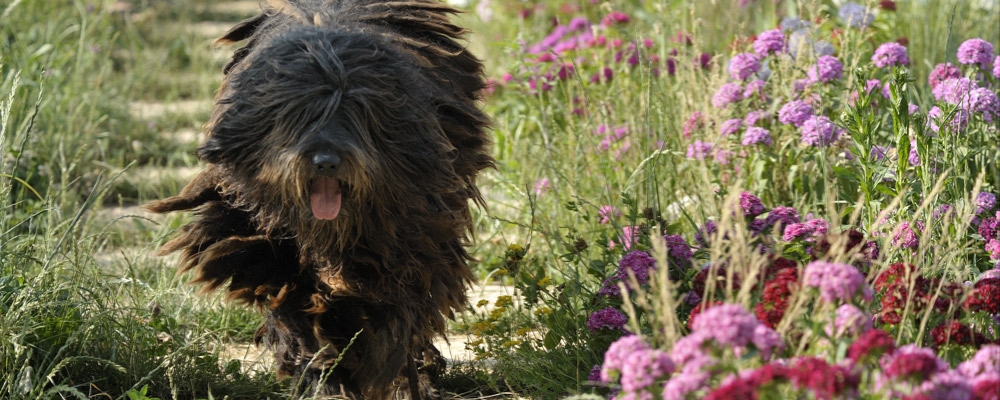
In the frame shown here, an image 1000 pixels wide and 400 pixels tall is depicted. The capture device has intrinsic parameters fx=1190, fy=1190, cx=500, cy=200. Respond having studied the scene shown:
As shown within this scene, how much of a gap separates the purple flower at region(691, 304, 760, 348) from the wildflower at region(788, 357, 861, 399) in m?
0.10

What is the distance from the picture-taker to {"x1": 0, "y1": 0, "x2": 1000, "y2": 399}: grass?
10.8 feet

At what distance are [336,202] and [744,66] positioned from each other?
5.84ft

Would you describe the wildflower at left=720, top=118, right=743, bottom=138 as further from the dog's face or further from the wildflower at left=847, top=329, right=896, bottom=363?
the wildflower at left=847, top=329, right=896, bottom=363

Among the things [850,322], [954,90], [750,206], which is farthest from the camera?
[954,90]

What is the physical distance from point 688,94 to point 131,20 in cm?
544

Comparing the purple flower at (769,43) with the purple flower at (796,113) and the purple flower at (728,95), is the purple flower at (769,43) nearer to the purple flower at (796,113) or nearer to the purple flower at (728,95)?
the purple flower at (728,95)

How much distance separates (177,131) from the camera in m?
7.17

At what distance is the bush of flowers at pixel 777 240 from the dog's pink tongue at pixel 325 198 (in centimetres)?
70

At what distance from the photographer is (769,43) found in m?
4.31

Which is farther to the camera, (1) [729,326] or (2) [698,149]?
(2) [698,149]

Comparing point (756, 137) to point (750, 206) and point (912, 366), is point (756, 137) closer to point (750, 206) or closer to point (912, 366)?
point (750, 206)

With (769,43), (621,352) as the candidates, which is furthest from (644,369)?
(769,43)

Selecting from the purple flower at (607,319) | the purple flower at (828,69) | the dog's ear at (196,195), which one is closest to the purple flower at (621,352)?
the purple flower at (607,319)

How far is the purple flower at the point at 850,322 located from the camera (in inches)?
89.8
